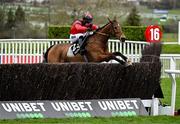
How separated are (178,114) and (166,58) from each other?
23.3 ft

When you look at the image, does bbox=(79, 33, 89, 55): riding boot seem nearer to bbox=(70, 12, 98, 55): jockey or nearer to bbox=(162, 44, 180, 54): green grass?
bbox=(70, 12, 98, 55): jockey

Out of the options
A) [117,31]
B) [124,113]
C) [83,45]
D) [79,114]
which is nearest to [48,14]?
[83,45]

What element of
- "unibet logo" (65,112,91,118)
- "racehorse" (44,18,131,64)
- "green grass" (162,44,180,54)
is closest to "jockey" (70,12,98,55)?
"racehorse" (44,18,131,64)

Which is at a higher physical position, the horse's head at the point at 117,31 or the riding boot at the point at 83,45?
the horse's head at the point at 117,31

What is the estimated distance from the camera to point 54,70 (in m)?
11.5

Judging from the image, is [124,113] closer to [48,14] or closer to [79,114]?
[79,114]

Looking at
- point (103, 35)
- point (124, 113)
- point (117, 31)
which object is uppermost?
point (117, 31)

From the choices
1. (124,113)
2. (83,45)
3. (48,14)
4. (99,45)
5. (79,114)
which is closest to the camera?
(79,114)

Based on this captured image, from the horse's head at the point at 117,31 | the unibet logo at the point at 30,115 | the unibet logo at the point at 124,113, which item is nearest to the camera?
the unibet logo at the point at 30,115

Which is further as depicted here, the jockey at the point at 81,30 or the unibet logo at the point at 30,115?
the jockey at the point at 81,30

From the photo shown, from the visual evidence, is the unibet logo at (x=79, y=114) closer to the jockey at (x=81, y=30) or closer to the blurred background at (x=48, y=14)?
the jockey at (x=81, y=30)

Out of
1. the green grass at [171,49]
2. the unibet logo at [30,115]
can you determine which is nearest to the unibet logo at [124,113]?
the unibet logo at [30,115]

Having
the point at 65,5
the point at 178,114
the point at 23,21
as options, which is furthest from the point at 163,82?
the point at 65,5

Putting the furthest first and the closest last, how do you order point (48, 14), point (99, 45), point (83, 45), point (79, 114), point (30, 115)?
point (48, 14)
point (83, 45)
point (99, 45)
point (79, 114)
point (30, 115)
